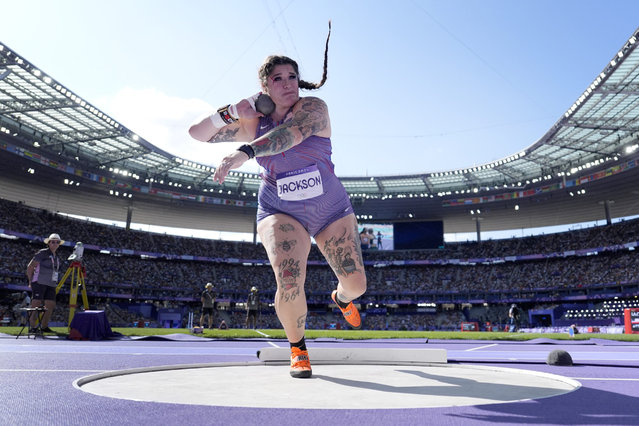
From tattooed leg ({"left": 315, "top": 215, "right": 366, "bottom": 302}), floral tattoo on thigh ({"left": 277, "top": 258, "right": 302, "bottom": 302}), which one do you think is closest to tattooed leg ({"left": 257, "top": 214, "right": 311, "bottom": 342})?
floral tattoo on thigh ({"left": 277, "top": 258, "right": 302, "bottom": 302})

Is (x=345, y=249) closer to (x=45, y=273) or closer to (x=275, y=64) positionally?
(x=275, y=64)

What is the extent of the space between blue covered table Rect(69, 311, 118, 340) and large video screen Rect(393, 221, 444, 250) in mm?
41715

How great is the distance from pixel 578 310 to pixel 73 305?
40.6 m

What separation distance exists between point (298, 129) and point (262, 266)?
49.2 m

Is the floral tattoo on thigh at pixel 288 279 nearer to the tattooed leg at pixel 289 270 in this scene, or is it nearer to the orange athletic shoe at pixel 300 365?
the tattooed leg at pixel 289 270

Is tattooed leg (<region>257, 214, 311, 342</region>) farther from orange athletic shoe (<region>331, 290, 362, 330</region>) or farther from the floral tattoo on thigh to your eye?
orange athletic shoe (<region>331, 290, 362, 330</region>)

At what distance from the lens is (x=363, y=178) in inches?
1710

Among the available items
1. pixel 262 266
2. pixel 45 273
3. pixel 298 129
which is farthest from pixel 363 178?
pixel 298 129

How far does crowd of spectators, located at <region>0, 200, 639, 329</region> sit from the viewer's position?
40.2 m

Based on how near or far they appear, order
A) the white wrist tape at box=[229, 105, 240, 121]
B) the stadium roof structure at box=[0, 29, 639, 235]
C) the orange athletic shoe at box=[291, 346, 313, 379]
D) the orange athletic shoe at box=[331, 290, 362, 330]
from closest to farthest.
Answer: the orange athletic shoe at box=[291, 346, 313, 379]
the white wrist tape at box=[229, 105, 240, 121]
the orange athletic shoe at box=[331, 290, 362, 330]
the stadium roof structure at box=[0, 29, 639, 235]

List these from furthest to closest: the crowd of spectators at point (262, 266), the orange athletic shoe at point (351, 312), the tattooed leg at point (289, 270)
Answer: the crowd of spectators at point (262, 266) < the orange athletic shoe at point (351, 312) < the tattooed leg at point (289, 270)

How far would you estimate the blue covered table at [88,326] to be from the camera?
10789 mm

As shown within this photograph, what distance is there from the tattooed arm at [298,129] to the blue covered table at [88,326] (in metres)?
9.36

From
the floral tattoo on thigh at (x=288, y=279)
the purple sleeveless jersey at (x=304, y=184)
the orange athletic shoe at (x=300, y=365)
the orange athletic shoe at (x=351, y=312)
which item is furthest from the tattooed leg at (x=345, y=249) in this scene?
the orange athletic shoe at (x=300, y=365)
